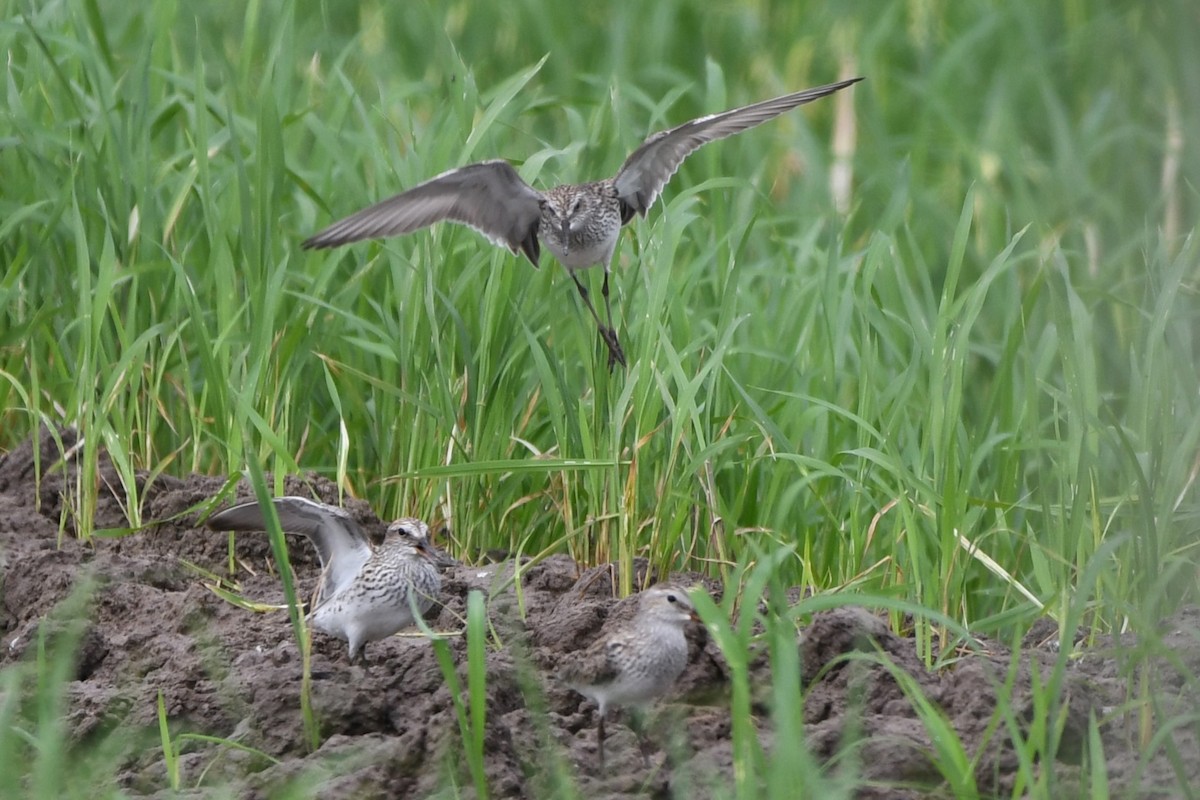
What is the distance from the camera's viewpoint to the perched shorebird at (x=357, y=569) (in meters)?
4.06

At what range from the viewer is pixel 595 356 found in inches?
197

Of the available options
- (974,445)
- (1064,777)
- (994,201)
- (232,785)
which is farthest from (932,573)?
(994,201)

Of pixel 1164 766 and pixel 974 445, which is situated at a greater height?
pixel 974 445

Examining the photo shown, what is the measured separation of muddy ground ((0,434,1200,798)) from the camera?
3.49 meters

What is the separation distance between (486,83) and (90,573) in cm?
584

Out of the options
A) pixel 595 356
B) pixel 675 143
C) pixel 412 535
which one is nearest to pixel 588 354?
pixel 595 356

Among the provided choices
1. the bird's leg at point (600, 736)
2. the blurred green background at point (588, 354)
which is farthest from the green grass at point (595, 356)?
the bird's leg at point (600, 736)

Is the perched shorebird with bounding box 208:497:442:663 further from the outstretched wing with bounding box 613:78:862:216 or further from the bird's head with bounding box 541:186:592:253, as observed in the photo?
the outstretched wing with bounding box 613:78:862:216

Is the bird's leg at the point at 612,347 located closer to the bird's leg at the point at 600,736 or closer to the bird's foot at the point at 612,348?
the bird's foot at the point at 612,348

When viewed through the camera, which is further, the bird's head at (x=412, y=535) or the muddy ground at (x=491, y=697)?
the bird's head at (x=412, y=535)

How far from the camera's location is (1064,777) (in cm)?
344

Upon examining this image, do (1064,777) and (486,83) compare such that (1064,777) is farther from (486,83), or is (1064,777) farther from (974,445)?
(486,83)

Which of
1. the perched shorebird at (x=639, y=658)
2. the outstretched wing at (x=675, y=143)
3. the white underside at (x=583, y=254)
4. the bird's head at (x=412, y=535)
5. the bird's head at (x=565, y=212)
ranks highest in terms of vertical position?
the outstretched wing at (x=675, y=143)

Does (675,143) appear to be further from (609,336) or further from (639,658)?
(639,658)
